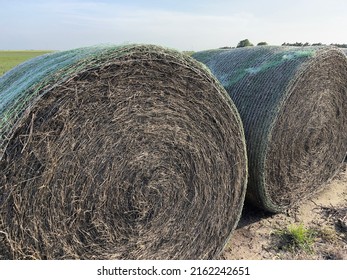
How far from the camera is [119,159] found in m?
2.78

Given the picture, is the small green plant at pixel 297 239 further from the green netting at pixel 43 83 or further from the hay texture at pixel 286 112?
the green netting at pixel 43 83

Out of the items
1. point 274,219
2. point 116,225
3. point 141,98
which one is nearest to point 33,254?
point 116,225

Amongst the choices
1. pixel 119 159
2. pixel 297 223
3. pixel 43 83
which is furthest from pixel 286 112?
pixel 43 83

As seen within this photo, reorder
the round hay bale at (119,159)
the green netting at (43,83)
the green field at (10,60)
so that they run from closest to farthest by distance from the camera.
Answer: the green netting at (43,83), the round hay bale at (119,159), the green field at (10,60)

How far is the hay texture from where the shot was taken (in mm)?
4008

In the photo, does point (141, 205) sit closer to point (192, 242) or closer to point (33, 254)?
point (192, 242)

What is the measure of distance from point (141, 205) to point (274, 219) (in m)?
2.14

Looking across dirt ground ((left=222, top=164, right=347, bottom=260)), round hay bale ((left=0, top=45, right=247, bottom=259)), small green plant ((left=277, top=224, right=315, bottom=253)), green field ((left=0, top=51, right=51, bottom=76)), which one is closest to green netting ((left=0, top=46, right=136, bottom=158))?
round hay bale ((left=0, top=45, right=247, bottom=259))

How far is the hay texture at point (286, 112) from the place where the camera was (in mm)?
4008

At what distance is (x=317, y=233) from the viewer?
13.5ft

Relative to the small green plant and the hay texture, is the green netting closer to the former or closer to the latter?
the hay texture

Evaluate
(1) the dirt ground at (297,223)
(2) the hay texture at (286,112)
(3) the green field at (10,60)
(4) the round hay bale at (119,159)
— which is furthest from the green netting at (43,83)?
(3) the green field at (10,60)

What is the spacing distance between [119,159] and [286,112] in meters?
2.25

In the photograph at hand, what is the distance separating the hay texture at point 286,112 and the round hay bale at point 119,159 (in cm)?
66
